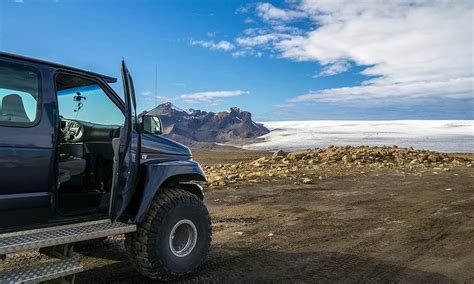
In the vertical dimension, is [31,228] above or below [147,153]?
below

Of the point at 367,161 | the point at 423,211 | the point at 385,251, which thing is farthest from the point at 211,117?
the point at 385,251

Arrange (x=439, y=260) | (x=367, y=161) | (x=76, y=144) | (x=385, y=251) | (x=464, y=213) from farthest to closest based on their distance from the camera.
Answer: (x=367, y=161), (x=464, y=213), (x=385, y=251), (x=439, y=260), (x=76, y=144)

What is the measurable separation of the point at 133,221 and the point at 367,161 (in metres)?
15.7

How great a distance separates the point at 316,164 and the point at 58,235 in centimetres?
1474

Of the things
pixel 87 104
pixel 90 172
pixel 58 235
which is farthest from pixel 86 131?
pixel 58 235

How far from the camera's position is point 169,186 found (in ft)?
17.6

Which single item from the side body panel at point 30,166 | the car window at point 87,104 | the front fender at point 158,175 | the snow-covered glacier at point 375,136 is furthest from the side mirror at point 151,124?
the snow-covered glacier at point 375,136

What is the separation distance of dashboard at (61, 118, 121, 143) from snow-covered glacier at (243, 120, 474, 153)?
2779 centimetres

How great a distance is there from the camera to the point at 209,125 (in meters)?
41.1

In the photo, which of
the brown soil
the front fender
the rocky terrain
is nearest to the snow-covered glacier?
the rocky terrain

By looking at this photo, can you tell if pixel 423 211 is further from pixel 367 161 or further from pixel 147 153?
pixel 367 161

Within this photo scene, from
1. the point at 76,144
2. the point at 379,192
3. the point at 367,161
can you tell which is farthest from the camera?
the point at 367,161

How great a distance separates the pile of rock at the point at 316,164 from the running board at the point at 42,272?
896 centimetres

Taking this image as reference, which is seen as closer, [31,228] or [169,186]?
[31,228]
